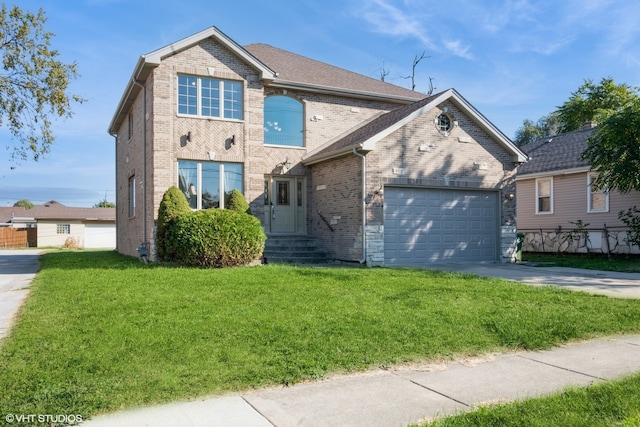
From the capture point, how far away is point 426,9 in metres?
13.1

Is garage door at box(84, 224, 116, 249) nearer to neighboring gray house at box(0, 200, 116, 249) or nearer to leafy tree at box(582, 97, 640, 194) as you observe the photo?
neighboring gray house at box(0, 200, 116, 249)

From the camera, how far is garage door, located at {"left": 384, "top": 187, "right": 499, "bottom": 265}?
15.2 m

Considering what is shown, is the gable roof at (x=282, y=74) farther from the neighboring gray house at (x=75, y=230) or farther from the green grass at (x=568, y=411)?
the neighboring gray house at (x=75, y=230)

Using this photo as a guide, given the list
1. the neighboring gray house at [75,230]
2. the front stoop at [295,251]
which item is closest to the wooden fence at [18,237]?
the neighboring gray house at [75,230]

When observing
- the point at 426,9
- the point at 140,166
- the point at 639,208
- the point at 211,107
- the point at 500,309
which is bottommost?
the point at 500,309

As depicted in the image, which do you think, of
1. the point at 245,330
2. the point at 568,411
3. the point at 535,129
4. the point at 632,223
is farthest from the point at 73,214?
the point at 568,411

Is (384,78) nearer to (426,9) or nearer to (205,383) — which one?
(426,9)

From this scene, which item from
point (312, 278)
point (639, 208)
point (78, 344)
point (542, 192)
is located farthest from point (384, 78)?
point (78, 344)

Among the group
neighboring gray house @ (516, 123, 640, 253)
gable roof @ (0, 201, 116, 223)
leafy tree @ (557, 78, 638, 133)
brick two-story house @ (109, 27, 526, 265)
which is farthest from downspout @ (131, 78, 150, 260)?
gable roof @ (0, 201, 116, 223)

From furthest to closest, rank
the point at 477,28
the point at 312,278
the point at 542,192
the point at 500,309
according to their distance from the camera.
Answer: the point at 542,192 < the point at 477,28 < the point at 312,278 < the point at 500,309

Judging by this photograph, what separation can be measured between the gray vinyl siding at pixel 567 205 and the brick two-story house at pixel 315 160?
554 cm

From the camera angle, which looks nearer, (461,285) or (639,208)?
(461,285)

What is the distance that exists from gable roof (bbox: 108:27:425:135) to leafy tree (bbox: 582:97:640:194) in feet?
22.3

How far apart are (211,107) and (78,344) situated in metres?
11.1
